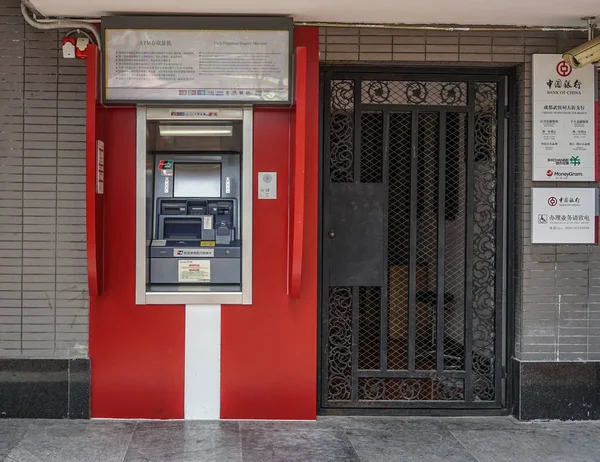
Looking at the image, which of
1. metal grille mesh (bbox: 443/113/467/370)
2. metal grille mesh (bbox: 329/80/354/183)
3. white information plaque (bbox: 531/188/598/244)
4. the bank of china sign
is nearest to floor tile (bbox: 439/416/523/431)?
metal grille mesh (bbox: 443/113/467/370)

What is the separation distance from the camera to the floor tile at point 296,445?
4.25m

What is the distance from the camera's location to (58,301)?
4.86 m

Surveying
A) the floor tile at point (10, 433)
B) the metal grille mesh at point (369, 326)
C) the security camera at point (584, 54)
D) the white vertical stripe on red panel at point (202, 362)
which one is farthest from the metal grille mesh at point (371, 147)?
the floor tile at point (10, 433)

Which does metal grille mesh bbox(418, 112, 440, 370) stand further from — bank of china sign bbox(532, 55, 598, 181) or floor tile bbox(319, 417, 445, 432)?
bank of china sign bbox(532, 55, 598, 181)

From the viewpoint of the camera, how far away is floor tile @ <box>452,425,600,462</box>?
4.34 m

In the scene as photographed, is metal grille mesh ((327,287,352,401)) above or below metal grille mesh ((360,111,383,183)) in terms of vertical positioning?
below

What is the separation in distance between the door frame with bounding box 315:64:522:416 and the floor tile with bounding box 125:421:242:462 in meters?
0.82

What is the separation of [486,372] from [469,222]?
117 centimetres

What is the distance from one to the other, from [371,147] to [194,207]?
55.8 inches

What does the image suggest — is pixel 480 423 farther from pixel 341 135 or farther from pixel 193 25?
pixel 193 25

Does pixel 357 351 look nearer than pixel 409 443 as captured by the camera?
No

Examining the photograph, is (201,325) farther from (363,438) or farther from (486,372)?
(486,372)

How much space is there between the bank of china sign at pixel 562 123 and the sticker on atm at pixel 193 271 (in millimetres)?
2515

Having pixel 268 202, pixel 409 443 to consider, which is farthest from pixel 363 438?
pixel 268 202
